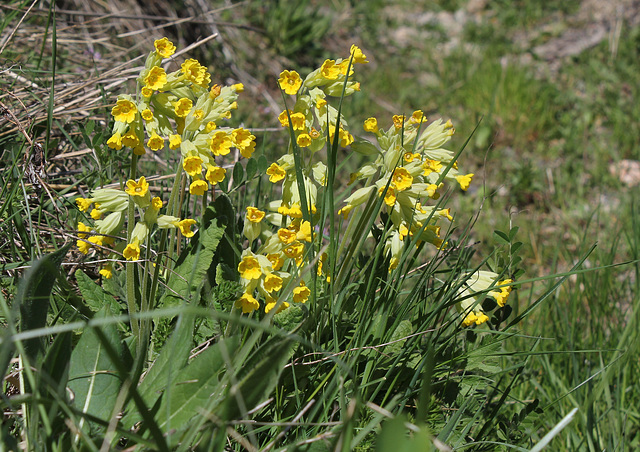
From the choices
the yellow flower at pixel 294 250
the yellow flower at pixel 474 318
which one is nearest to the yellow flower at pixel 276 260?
the yellow flower at pixel 294 250

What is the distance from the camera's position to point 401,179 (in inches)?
60.7

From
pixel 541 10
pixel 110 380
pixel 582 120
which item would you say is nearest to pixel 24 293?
pixel 110 380

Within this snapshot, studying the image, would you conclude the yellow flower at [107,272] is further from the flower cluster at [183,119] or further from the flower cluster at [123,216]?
the flower cluster at [183,119]

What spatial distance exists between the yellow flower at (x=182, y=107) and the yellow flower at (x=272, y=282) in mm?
496

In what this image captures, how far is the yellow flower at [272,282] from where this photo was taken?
146cm

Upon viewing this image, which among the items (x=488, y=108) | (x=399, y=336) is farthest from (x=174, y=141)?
(x=488, y=108)

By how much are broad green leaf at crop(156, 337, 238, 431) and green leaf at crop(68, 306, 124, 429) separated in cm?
15

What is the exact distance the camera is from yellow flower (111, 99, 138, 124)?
151 centimetres

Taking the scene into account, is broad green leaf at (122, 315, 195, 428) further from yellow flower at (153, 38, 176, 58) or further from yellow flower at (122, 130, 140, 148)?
yellow flower at (153, 38, 176, 58)

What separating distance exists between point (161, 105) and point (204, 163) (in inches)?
10.1

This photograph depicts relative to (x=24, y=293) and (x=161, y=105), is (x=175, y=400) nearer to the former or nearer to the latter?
(x=24, y=293)

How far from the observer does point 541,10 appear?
6340mm

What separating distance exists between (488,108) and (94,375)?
4.20 m

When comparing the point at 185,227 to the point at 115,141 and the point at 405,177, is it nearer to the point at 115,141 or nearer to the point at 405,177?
the point at 115,141
